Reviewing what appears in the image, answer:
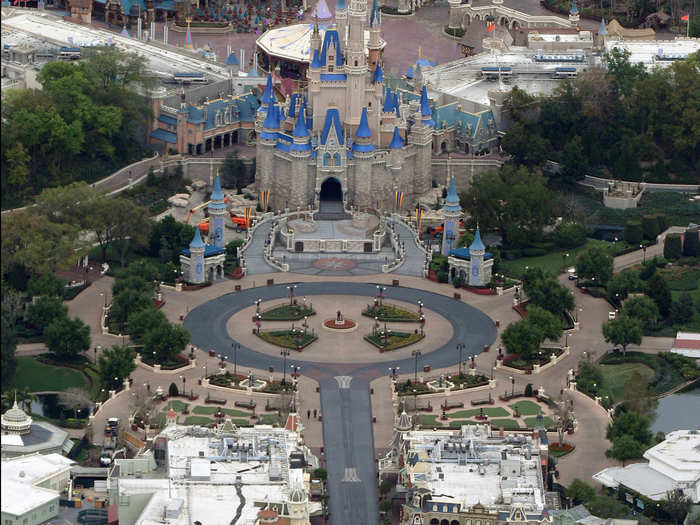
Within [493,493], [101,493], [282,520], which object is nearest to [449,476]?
[493,493]

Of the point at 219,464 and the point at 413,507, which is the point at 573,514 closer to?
the point at 413,507

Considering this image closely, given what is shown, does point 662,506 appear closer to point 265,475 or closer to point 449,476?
point 449,476

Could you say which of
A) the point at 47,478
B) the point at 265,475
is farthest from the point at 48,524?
the point at 265,475

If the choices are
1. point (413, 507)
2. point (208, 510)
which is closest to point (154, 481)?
point (208, 510)

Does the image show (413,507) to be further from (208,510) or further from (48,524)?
(48,524)

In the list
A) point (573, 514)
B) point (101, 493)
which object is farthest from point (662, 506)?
point (101, 493)
